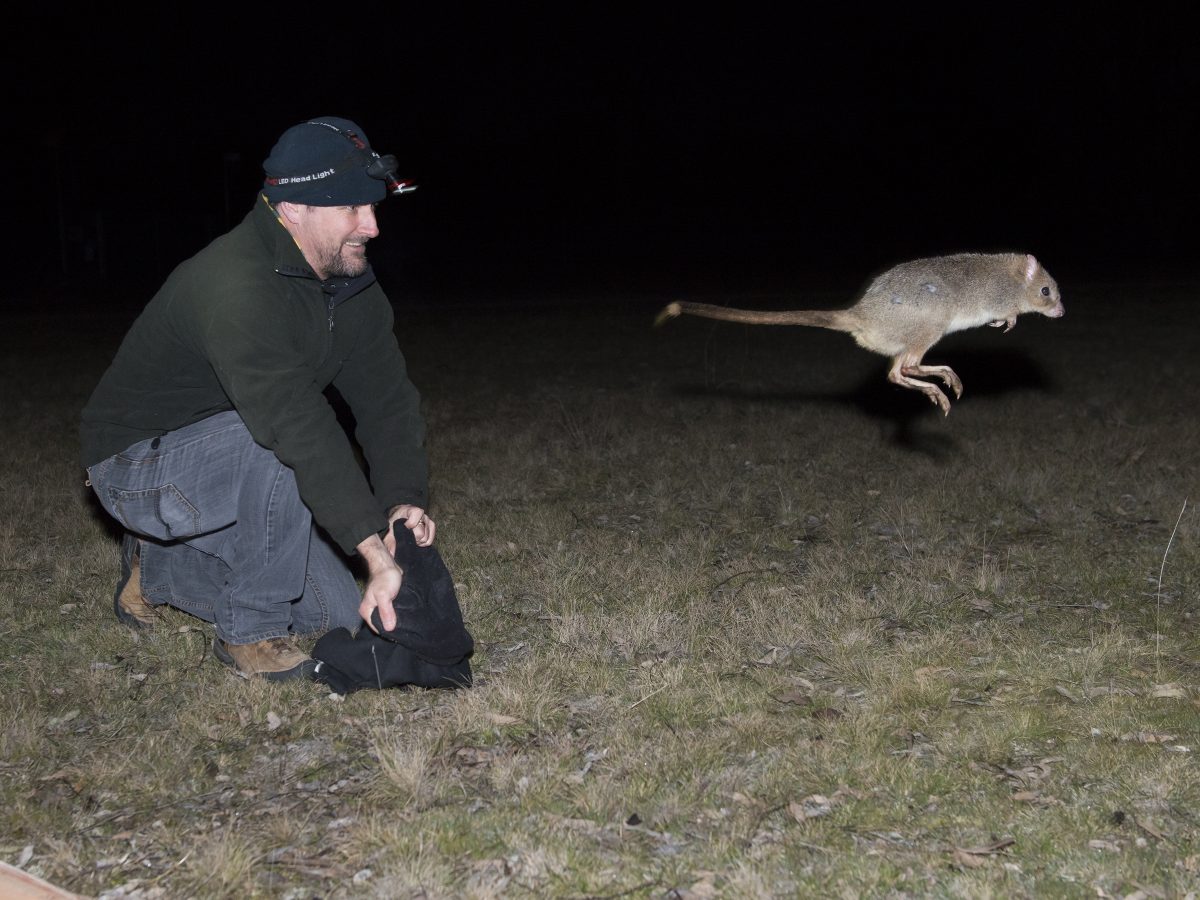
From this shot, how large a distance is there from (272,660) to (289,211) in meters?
1.65

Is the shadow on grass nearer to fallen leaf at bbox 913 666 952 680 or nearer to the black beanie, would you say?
fallen leaf at bbox 913 666 952 680

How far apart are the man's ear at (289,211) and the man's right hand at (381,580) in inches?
43.6

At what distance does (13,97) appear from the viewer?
89.7 feet

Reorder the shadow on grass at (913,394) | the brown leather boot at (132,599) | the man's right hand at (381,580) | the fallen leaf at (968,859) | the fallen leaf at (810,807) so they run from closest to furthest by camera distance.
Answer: the fallen leaf at (968,859)
the fallen leaf at (810,807)
the man's right hand at (381,580)
the brown leather boot at (132,599)
the shadow on grass at (913,394)

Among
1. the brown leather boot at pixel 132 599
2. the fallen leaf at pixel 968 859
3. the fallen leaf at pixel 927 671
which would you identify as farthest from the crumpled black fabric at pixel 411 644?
the fallen leaf at pixel 968 859

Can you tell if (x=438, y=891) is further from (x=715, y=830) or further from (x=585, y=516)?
(x=585, y=516)

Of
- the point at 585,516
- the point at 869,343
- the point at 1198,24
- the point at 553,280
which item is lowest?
the point at 553,280

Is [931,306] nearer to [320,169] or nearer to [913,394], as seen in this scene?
[320,169]

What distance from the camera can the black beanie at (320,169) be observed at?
3.69 m

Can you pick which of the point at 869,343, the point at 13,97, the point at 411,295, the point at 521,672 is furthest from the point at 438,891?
the point at 13,97

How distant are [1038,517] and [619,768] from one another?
12.6 feet

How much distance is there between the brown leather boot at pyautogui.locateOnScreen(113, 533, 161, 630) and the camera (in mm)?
4809

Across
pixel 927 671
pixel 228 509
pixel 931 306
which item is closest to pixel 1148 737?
pixel 927 671

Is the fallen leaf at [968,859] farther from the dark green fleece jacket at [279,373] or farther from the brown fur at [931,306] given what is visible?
the dark green fleece jacket at [279,373]
